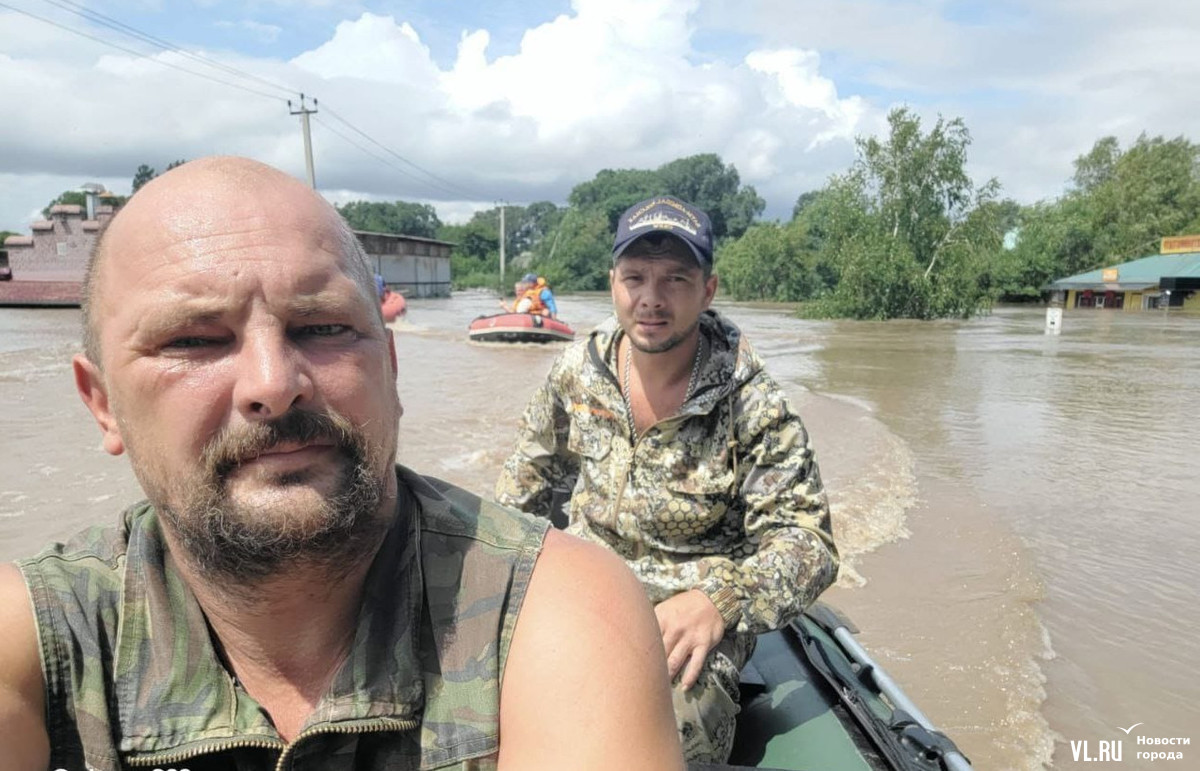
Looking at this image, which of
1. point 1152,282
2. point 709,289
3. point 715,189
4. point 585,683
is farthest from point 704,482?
point 715,189

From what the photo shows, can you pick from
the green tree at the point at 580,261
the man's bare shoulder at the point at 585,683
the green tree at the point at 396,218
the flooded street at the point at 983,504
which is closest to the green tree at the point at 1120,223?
the green tree at the point at 580,261

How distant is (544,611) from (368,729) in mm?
280

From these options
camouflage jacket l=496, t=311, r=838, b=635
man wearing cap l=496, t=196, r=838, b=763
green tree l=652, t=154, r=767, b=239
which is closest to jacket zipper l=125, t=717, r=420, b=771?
man wearing cap l=496, t=196, r=838, b=763

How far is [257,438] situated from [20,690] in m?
0.43

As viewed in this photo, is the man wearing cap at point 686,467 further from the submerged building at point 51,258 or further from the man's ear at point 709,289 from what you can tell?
the submerged building at point 51,258

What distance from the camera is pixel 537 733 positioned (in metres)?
1.06

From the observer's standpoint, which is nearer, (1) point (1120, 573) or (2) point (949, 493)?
(1) point (1120, 573)

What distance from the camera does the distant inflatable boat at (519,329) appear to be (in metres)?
18.1

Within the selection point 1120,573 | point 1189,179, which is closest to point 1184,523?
point 1120,573

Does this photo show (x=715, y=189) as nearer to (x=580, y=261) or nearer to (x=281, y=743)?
(x=580, y=261)

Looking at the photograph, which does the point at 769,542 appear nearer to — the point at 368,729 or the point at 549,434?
the point at 549,434

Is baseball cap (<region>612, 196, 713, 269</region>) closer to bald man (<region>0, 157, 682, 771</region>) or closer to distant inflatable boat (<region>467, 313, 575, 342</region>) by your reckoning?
bald man (<region>0, 157, 682, 771</region>)

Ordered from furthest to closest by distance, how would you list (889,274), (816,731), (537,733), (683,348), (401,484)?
1. (889,274)
2. (683,348)
3. (816,731)
4. (401,484)
5. (537,733)

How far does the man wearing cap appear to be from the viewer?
2.03 meters
